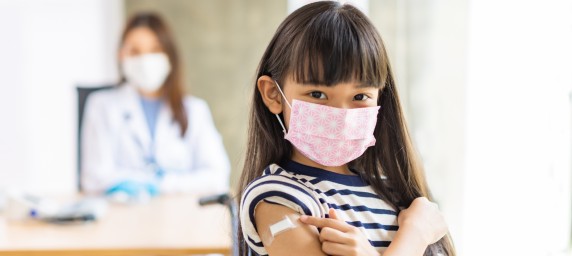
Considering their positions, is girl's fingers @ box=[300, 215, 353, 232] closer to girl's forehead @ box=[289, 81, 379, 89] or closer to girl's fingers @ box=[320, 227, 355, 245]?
girl's fingers @ box=[320, 227, 355, 245]

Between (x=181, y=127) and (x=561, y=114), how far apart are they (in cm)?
175

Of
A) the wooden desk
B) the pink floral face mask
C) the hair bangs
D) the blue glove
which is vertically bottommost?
the wooden desk

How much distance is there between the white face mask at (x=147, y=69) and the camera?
8.65ft

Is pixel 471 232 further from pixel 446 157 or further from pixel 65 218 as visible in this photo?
pixel 65 218

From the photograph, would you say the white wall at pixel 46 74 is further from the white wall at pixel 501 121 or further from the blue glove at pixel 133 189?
the white wall at pixel 501 121

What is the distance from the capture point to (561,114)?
1.37 m

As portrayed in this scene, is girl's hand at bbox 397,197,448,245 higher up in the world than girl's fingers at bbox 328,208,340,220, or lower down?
lower down

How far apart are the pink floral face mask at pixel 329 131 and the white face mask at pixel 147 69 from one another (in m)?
1.74

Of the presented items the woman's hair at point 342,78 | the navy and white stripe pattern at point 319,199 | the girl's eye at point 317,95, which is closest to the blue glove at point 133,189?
the woman's hair at point 342,78

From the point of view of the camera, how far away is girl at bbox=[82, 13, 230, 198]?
2641 mm

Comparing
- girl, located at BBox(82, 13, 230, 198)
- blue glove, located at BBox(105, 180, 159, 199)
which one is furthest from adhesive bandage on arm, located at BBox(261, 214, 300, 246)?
girl, located at BBox(82, 13, 230, 198)

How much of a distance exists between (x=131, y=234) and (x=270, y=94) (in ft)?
2.99

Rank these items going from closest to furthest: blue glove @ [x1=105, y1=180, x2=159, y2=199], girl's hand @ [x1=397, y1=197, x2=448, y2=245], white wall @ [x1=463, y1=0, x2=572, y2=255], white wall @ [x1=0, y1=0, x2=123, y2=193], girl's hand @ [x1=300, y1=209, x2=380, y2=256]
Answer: girl's hand @ [x1=300, y1=209, x2=380, y2=256]
girl's hand @ [x1=397, y1=197, x2=448, y2=245]
white wall @ [x1=463, y1=0, x2=572, y2=255]
blue glove @ [x1=105, y1=180, x2=159, y2=199]
white wall @ [x1=0, y1=0, x2=123, y2=193]

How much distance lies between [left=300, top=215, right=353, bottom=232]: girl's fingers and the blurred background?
0.32 meters
